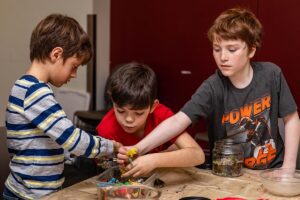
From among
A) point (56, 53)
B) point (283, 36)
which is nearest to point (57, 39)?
point (56, 53)

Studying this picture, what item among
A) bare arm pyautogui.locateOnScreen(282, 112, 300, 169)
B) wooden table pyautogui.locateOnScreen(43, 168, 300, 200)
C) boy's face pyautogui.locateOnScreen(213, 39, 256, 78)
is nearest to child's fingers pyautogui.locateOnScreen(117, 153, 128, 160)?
wooden table pyautogui.locateOnScreen(43, 168, 300, 200)

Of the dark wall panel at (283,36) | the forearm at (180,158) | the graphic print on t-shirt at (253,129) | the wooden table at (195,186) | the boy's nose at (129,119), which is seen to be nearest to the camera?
the wooden table at (195,186)

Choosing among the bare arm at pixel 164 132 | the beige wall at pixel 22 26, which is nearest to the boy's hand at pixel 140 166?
the bare arm at pixel 164 132

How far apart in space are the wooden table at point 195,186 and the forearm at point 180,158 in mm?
53

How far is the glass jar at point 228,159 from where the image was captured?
5.59 feet

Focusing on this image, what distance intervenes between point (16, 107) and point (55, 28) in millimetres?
323

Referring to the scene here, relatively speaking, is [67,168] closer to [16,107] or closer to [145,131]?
[145,131]

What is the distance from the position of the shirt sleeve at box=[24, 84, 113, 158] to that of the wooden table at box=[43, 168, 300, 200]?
0.44ft

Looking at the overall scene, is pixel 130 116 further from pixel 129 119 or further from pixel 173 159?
pixel 173 159

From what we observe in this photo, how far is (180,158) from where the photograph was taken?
165 cm

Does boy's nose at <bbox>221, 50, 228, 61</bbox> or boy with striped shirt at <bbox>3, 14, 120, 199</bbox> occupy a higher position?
boy's nose at <bbox>221, 50, 228, 61</bbox>

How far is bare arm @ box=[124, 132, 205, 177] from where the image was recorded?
5.00 feet

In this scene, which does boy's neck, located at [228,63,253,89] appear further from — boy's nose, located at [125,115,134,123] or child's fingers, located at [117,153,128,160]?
child's fingers, located at [117,153,128,160]

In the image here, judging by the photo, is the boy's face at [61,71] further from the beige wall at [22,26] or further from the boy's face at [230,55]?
the beige wall at [22,26]
